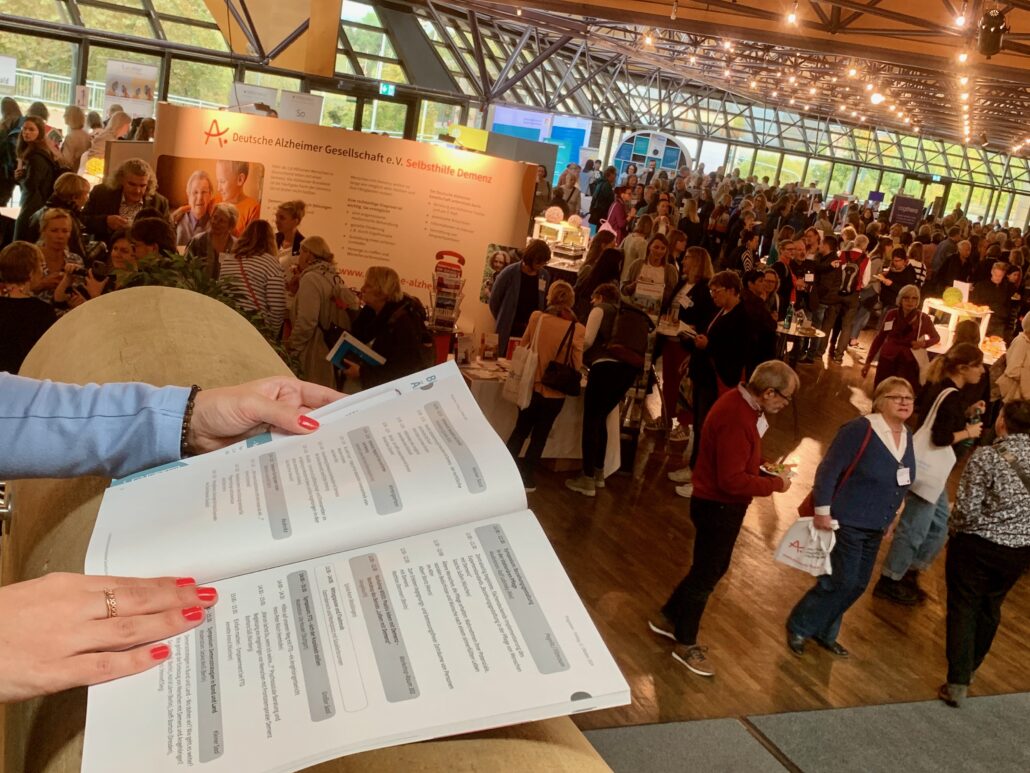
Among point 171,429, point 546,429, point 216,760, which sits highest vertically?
point 171,429

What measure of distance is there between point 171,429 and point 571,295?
15.7 ft

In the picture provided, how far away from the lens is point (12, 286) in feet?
13.4

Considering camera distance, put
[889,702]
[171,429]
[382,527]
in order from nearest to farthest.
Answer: [382,527]
[171,429]
[889,702]

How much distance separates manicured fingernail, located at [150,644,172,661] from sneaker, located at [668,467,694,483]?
6.14 meters

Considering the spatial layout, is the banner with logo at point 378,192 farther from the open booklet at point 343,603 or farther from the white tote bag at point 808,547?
the open booklet at point 343,603

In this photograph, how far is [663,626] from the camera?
179 inches

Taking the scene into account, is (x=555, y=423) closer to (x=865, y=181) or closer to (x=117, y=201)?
(x=117, y=201)

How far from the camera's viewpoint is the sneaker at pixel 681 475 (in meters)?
6.70

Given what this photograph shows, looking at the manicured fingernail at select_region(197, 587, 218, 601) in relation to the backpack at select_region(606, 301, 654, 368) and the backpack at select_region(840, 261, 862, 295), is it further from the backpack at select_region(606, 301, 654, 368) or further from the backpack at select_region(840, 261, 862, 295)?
the backpack at select_region(840, 261, 862, 295)

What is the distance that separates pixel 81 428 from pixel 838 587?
4091 mm

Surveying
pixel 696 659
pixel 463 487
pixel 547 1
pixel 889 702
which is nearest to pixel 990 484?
pixel 889 702

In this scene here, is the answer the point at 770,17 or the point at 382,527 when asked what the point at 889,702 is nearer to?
the point at 382,527

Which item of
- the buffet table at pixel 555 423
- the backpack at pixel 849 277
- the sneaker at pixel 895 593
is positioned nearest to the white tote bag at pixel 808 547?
the sneaker at pixel 895 593

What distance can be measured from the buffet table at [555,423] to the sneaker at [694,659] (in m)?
2.09
